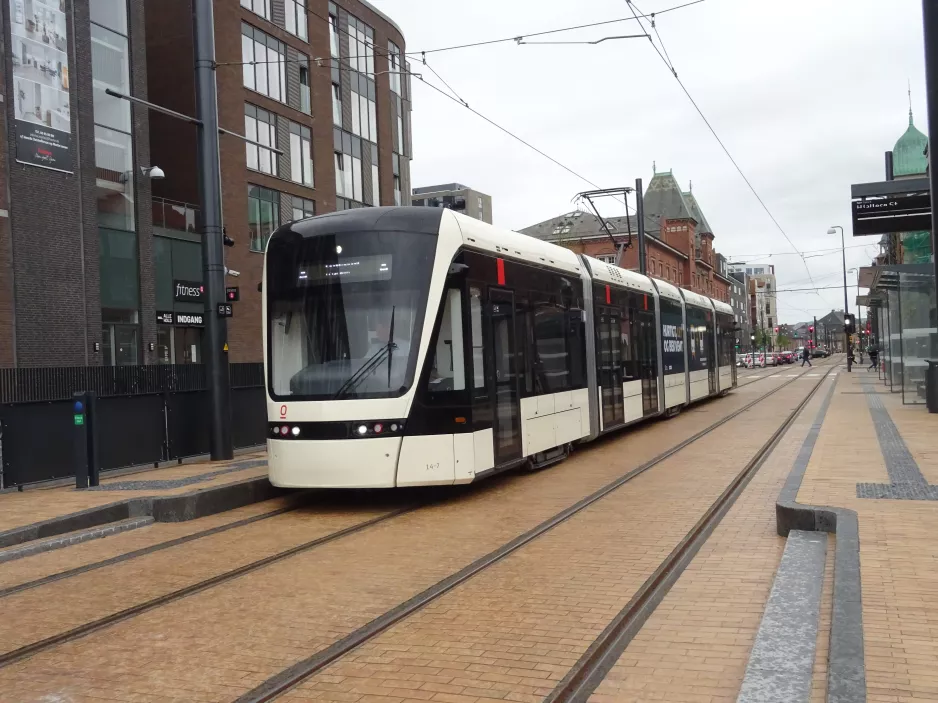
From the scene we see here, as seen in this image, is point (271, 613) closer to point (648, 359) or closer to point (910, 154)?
point (648, 359)

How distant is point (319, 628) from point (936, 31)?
5850 millimetres

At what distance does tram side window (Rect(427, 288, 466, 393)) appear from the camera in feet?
33.6

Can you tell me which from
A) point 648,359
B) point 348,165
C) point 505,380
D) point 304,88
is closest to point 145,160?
point 304,88

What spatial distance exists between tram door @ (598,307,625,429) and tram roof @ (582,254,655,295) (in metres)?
0.59

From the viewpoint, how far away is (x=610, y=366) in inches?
659

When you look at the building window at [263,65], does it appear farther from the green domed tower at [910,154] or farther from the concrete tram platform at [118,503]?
the green domed tower at [910,154]

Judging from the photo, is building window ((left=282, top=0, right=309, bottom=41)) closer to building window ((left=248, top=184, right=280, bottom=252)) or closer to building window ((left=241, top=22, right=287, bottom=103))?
building window ((left=241, top=22, right=287, bottom=103))

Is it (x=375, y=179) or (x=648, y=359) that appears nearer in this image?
(x=648, y=359)

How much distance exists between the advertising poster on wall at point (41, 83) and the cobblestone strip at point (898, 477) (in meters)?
20.1

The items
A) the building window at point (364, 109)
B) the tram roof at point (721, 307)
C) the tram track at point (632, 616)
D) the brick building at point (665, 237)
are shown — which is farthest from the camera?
the brick building at point (665, 237)

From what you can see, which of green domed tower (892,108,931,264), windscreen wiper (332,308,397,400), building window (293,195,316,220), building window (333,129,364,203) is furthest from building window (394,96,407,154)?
windscreen wiper (332,308,397,400)

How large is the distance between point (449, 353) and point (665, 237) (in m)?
78.2

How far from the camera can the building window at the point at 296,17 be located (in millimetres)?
35875

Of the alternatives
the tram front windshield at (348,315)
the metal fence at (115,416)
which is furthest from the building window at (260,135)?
the tram front windshield at (348,315)
